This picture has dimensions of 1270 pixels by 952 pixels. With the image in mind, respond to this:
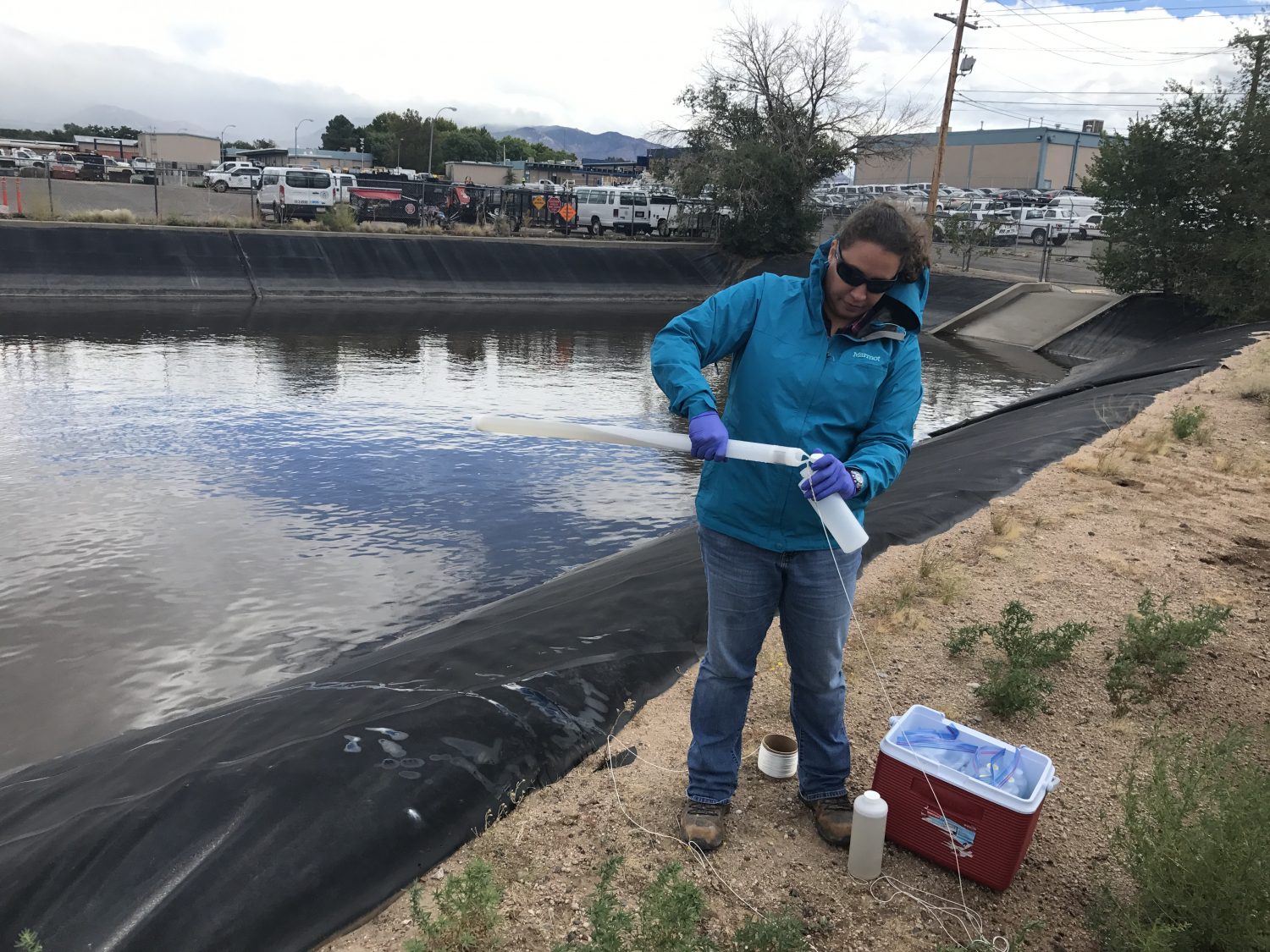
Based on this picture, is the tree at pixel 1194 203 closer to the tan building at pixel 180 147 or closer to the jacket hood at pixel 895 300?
the jacket hood at pixel 895 300

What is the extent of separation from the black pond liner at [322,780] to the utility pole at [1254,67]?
22.1 m

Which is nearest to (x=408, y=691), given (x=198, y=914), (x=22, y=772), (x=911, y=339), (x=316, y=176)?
(x=198, y=914)

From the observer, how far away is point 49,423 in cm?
1197

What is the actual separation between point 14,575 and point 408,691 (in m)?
4.85

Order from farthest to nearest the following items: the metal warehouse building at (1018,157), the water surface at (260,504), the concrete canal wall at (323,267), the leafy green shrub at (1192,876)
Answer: the metal warehouse building at (1018,157), the concrete canal wall at (323,267), the water surface at (260,504), the leafy green shrub at (1192,876)

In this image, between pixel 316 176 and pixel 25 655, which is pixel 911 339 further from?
pixel 316 176

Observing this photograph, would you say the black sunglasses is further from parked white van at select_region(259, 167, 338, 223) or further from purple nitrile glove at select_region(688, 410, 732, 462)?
parked white van at select_region(259, 167, 338, 223)

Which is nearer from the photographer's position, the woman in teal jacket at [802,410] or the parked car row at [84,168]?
the woman in teal jacket at [802,410]

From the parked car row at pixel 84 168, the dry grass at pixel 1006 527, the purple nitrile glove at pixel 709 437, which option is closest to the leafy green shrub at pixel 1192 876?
the purple nitrile glove at pixel 709 437

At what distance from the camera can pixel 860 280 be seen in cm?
271

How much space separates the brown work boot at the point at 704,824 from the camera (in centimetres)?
314

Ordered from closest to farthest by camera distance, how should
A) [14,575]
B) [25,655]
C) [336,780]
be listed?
[336,780] < [25,655] < [14,575]

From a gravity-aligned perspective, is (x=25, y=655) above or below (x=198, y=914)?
below

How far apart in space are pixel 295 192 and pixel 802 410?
35.1 m
